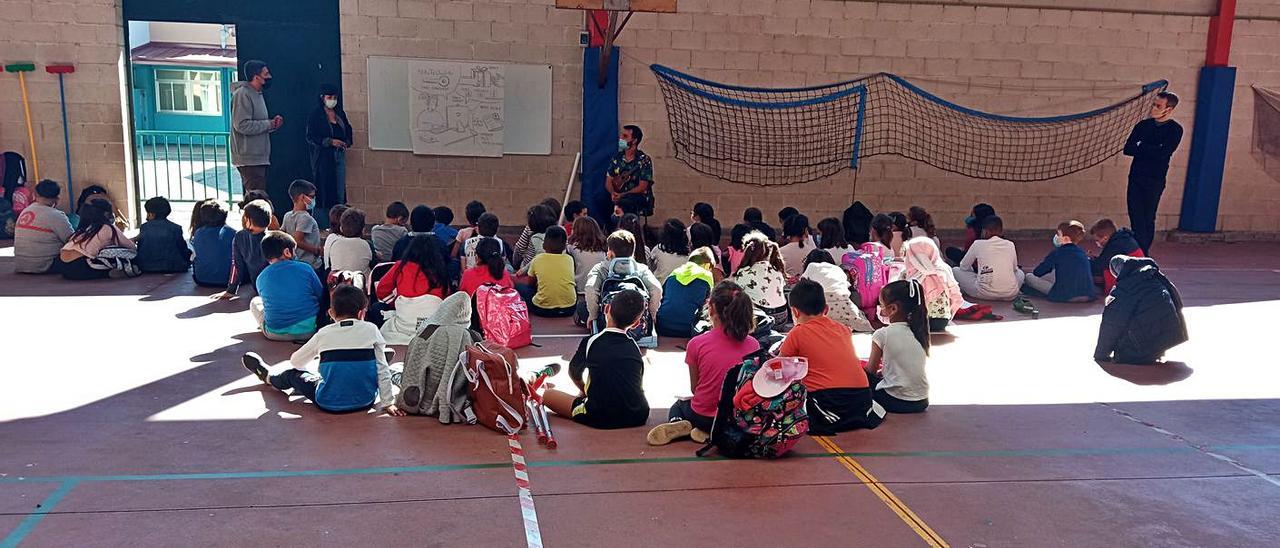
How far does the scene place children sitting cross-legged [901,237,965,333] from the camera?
767 cm

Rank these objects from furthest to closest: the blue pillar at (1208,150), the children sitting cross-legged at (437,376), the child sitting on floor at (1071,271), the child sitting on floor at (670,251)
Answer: the blue pillar at (1208,150), the child sitting on floor at (1071,271), the child sitting on floor at (670,251), the children sitting cross-legged at (437,376)

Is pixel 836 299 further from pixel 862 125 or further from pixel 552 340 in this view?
pixel 862 125

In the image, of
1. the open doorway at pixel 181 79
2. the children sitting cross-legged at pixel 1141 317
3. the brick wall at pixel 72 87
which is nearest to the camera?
the children sitting cross-legged at pixel 1141 317

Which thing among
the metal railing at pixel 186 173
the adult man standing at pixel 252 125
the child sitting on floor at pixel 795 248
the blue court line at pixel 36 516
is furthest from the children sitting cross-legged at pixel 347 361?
the metal railing at pixel 186 173

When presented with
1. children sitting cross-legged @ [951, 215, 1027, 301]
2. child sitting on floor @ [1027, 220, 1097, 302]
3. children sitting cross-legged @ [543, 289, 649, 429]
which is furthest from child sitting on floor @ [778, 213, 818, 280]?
children sitting cross-legged @ [543, 289, 649, 429]

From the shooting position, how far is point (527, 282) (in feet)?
26.5

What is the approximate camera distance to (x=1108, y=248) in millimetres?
9148

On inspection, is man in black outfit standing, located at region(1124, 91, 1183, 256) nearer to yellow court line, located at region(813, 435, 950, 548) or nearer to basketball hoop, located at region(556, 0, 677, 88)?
basketball hoop, located at region(556, 0, 677, 88)

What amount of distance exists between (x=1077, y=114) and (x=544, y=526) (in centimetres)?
1138

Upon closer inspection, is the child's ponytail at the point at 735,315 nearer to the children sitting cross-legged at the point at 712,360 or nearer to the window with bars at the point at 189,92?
the children sitting cross-legged at the point at 712,360

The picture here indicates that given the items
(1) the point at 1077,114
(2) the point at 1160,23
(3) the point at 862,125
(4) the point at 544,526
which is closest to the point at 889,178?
(3) the point at 862,125

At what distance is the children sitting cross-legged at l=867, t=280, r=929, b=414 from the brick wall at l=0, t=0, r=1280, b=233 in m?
7.04

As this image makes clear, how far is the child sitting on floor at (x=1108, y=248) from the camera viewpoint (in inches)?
349

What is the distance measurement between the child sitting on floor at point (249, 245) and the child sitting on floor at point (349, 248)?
662 millimetres
